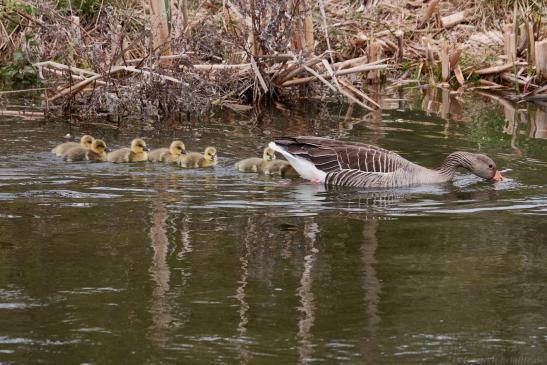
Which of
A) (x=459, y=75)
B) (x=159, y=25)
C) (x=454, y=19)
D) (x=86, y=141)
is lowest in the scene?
(x=86, y=141)

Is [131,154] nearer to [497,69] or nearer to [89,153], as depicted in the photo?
[89,153]

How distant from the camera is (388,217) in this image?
9.00m

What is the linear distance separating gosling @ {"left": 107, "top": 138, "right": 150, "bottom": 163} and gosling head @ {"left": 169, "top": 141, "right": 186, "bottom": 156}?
297 mm

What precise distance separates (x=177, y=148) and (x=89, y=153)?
2.95ft

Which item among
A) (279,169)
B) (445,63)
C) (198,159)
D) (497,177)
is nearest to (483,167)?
(497,177)

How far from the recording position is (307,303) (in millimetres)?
6500

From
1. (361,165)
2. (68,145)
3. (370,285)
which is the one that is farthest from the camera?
(68,145)

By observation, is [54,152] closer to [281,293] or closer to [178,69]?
[178,69]

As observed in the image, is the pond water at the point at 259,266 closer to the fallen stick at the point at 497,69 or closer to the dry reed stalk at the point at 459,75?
the fallen stick at the point at 497,69

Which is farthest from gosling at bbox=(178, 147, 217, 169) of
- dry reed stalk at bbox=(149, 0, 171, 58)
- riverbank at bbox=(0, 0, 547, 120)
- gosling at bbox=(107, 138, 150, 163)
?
dry reed stalk at bbox=(149, 0, 171, 58)

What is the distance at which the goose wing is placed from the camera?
10.5 m

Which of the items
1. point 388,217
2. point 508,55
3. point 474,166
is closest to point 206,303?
point 388,217

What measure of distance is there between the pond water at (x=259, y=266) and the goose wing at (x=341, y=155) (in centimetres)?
28

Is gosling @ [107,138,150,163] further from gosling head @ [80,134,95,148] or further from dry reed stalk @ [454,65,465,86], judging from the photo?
dry reed stalk @ [454,65,465,86]
